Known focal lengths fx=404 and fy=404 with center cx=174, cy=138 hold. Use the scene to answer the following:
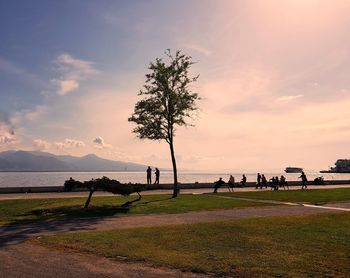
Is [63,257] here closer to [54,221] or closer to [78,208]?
[54,221]

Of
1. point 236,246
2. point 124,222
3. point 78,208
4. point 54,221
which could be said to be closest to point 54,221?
point 54,221

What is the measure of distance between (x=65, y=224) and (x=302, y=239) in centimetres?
1088

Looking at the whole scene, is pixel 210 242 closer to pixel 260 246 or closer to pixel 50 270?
pixel 260 246

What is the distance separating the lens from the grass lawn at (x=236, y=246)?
11188 mm

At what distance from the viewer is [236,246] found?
13922 mm

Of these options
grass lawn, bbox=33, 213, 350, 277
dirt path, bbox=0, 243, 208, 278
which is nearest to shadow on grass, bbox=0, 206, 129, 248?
grass lawn, bbox=33, 213, 350, 277

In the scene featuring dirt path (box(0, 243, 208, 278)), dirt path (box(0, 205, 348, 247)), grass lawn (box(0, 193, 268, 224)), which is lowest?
dirt path (box(0, 243, 208, 278))

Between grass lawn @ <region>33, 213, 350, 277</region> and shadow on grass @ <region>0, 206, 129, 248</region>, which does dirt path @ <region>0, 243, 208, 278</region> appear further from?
shadow on grass @ <region>0, 206, 129, 248</region>

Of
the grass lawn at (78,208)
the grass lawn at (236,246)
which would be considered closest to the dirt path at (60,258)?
the grass lawn at (236,246)

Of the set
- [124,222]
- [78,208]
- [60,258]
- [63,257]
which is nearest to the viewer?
[60,258]

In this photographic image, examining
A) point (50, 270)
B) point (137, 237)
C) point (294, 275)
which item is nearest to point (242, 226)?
point (137, 237)

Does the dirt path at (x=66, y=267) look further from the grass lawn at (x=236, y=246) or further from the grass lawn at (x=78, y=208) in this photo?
the grass lawn at (x=78, y=208)

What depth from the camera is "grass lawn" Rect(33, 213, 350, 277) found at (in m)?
11.2

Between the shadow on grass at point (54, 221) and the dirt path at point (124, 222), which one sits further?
the dirt path at point (124, 222)
